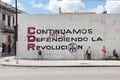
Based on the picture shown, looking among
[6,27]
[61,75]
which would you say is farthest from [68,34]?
[6,27]

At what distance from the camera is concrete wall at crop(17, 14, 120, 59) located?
3359 cm

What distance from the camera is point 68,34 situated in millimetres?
33844

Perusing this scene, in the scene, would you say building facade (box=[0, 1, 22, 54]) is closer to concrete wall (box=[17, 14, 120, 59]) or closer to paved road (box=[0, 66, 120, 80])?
concrete wall (box=[17, 14, 120, 59])

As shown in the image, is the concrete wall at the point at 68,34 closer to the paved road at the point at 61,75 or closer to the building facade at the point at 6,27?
the building facade at the point at 6,27

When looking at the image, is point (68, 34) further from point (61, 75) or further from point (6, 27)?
point (6, 27)

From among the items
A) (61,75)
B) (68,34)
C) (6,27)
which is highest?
(6,27)

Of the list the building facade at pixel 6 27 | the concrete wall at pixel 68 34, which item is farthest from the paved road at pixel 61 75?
the building facade at pixel 6 27

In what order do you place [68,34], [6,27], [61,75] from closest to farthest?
[61,75] → [68,34] → [6,27]

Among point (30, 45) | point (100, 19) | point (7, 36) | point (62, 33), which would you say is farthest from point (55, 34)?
point (7, 36)

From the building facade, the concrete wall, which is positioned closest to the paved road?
the concrete wall

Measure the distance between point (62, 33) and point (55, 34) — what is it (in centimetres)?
78

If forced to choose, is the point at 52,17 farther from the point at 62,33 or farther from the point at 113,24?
the point at 113,24

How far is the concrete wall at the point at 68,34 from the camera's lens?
110 feet

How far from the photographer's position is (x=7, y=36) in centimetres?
5103
